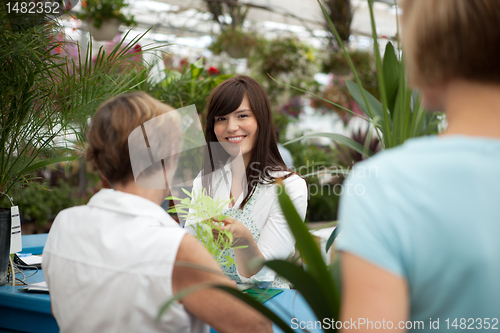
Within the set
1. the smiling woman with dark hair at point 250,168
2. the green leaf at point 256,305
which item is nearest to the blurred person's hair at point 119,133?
the green leaf at point 256,305

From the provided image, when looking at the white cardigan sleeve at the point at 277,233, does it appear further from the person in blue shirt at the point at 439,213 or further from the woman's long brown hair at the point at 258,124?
the person in blue shirt at the point at 439,213

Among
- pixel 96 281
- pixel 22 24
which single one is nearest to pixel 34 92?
pixel 22 24

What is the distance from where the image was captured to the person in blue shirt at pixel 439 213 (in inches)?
19.2

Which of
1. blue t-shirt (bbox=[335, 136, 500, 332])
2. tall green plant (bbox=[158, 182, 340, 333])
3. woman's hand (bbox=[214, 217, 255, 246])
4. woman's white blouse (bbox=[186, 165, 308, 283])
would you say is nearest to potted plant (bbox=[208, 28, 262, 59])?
woman's white blouse (bbox=[186, 165, 308, 283])

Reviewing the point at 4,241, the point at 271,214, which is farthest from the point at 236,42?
the point at 4,241

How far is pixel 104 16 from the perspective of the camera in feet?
12.7

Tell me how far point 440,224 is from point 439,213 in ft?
0.04

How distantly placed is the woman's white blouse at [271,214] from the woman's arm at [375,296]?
1160 mm

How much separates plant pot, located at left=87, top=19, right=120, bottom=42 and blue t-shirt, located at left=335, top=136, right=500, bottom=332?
3977 mm

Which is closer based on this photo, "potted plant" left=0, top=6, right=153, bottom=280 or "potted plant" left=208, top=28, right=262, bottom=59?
"potted plant" left=0, top=6, right=153, bottom=280

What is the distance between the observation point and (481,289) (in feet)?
1.62

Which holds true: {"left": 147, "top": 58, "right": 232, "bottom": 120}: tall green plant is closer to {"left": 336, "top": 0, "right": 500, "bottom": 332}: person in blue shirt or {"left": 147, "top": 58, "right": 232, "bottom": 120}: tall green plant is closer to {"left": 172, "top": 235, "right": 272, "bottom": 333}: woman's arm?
{"left": 172, "top": 235, "right": 272, "bottom": 333}: woman's arm

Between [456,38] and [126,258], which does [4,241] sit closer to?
[126,258]

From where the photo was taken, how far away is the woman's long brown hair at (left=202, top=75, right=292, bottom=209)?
188 centimetres
